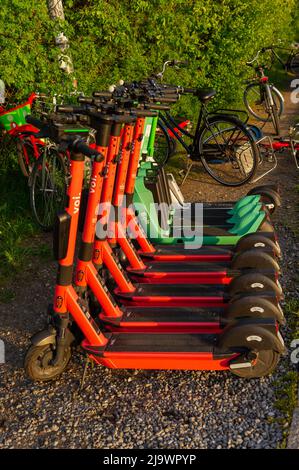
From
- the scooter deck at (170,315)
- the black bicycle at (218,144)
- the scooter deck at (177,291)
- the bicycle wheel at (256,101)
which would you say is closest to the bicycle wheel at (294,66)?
the bicycle wheel at (256,101)

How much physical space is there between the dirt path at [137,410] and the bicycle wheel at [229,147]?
3.08 metres

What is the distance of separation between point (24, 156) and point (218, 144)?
2300 millimetres

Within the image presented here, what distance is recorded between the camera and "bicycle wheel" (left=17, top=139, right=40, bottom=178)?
605cm

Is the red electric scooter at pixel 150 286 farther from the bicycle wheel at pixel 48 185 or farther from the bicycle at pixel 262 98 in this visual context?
the bicycle at pixel 262 98

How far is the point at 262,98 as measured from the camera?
8914 millimetres

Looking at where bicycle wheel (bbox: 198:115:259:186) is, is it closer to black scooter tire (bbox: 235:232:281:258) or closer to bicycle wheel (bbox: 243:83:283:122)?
black scooter tire (bbox: 235:232:281:258)

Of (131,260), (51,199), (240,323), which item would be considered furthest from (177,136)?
(240,323)

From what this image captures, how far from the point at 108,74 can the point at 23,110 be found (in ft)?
6.12

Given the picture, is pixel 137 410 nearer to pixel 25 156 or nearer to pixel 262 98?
pixel 25 156

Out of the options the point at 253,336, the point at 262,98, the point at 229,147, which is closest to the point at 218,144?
the point at 229,147

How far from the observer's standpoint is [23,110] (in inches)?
229

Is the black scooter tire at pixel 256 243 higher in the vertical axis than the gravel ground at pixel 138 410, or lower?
higher

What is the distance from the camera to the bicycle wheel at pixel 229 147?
655 cm
